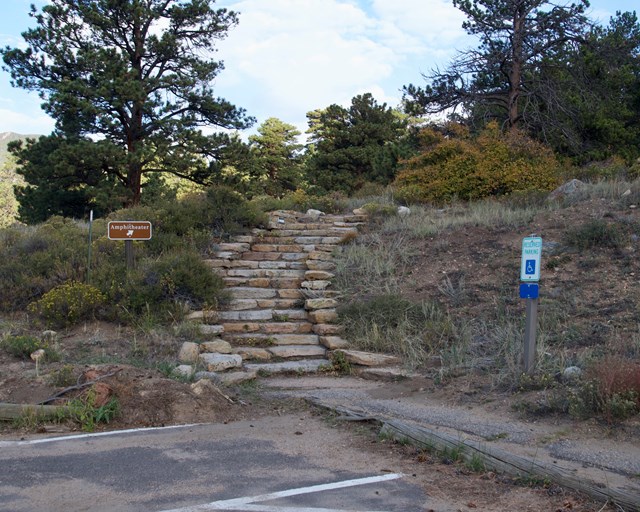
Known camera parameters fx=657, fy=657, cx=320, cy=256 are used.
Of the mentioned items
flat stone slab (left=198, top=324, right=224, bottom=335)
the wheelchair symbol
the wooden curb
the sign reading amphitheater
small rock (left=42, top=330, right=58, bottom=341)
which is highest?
the sign reading amphitheater

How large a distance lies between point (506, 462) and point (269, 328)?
5448mm

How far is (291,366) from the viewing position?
877 cm

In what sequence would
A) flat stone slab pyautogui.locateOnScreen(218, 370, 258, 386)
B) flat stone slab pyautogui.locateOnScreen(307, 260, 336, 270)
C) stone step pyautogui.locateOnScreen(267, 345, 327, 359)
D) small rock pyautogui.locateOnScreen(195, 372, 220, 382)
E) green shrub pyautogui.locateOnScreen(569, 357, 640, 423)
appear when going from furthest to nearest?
flat stone slab pyautogui.locateOnScreen(307, 260, 336, 270) → stone step pyautogui.locateOnScreen(267, 345, 327, 359) → flat stone slab pyautogui.locateOnScreen(218, 370, 258, 386) → small rock pyautogui.locateOnScreen(195, 372, 220, 382) → green shrub pyautogui.locateOnScreen(569, 357, 640, 423)

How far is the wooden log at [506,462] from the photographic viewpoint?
4336mm

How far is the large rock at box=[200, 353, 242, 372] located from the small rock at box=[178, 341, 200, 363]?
0.30ft

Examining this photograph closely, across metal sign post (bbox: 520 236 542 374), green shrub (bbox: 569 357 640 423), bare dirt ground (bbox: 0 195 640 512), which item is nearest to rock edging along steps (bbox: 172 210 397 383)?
bare dirt ground (bbox: 0 195 640 512)

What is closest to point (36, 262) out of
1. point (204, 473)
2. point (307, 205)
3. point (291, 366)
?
point (291, 366)

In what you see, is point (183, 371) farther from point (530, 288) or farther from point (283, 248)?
point (283, 248)

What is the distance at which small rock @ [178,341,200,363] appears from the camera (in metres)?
8.38

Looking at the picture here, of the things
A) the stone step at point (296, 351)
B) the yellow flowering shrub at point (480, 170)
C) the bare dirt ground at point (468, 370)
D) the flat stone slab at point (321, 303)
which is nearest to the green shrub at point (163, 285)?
the bare dirt ground at point (468, 370)

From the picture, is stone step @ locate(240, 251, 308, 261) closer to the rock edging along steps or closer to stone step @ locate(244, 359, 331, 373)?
the rock edging along steps

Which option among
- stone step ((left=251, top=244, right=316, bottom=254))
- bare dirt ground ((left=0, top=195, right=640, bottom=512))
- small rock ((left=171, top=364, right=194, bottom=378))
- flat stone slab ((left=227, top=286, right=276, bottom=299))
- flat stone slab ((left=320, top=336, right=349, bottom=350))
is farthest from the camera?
stone step ((left=251, top=244, right=316, bottom=254))

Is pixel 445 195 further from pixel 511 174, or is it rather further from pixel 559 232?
pixel 559 232

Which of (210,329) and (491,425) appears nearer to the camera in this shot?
(491,425)
